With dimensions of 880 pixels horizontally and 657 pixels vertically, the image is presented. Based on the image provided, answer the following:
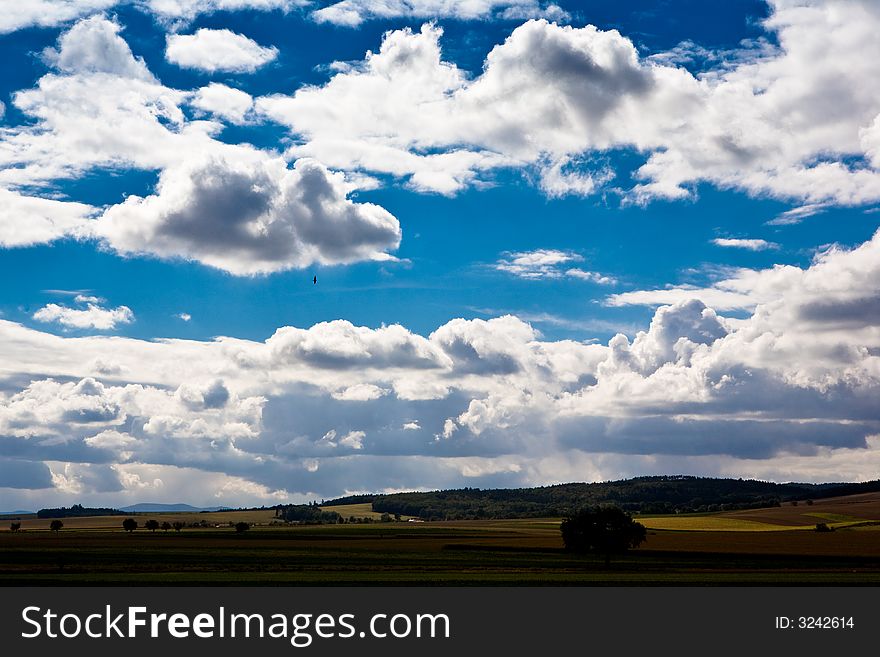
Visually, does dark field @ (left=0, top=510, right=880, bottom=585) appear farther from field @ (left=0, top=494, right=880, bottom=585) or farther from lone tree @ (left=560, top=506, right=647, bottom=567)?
lone tree @ (left=560, top=506, right=647, bottom=567)

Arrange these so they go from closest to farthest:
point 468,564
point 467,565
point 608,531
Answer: point 467,565
point 468,564
point 608,531

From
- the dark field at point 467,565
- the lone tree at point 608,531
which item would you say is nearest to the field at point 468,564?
the dark field at point 467,565

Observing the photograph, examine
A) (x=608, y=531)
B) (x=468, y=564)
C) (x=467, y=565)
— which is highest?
(x=608, y=531)

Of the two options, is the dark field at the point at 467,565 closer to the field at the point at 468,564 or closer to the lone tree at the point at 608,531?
the field at the point at 468,564

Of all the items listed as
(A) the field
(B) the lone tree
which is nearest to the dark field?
(A) the field

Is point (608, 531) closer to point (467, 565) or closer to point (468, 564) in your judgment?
point (468, 564)

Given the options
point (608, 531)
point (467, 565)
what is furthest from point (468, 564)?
point (608, 531)

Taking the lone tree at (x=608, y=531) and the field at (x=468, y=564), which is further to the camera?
the lone tree at (x=608, y=531)

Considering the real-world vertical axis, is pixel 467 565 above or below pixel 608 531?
below

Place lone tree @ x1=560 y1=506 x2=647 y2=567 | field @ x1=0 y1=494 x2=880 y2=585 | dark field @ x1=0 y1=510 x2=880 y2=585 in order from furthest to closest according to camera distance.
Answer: lone tree @ x1=560 y1=506 x2=647 y2=567 → field @ x1=0 y1=494 x2=880 y2=585 → dark field @ x1=0 y1=510 x2=880 y2=585

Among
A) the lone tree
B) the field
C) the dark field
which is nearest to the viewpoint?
the dark field

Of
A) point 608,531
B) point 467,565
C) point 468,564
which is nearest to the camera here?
point 467,565
